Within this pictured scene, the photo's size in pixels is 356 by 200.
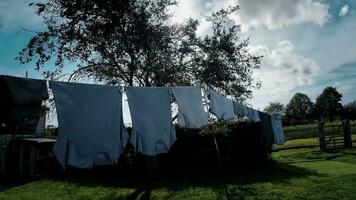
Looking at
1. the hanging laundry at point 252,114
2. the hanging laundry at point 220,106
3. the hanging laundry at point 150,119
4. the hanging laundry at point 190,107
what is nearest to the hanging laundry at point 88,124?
the hanging laundry at point 150,119

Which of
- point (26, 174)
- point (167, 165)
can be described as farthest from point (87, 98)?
point (26, 174)

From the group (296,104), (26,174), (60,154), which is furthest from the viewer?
(296,104)

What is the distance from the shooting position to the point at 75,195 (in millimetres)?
9133

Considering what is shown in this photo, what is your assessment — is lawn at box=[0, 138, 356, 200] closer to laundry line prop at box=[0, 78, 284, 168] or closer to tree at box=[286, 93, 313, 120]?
laundry line prop at box=[0, 78, 284, 168]

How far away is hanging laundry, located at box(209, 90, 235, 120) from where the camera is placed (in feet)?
→ 26.2

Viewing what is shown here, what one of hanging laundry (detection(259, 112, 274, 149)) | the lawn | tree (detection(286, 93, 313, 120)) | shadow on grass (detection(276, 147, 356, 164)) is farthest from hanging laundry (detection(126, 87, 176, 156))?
tree (detection(286, 93, 313, 120))

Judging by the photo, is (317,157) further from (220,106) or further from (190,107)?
(190,107)

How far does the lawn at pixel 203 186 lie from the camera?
8.33 metres

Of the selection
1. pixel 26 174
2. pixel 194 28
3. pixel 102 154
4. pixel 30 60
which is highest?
pixel 194 28

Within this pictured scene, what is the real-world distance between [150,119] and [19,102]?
2.42m

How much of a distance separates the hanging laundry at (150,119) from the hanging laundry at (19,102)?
5.45 feet

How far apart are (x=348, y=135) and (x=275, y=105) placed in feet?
335

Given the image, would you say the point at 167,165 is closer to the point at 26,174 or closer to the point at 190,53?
the point at 190,53

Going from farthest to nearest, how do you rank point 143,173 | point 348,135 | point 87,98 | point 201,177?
point 348,135 → point 143,173 → point 201,177 → point 87,98
